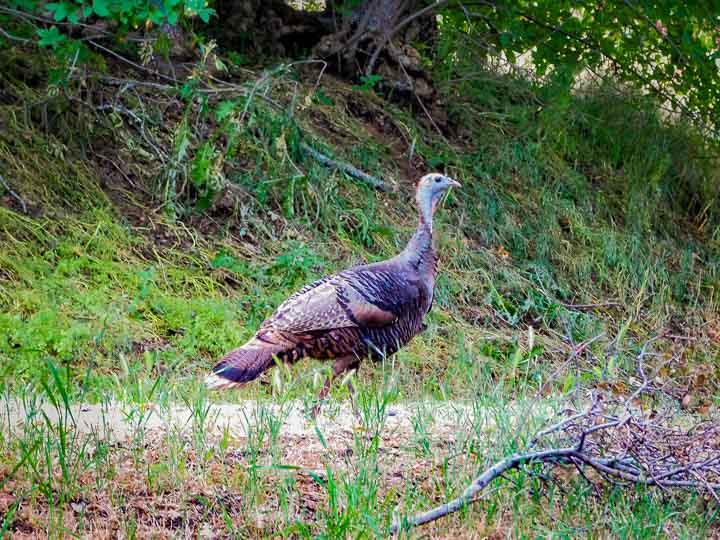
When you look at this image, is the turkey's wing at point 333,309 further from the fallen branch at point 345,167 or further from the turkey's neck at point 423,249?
the fallen branch at point 345,167

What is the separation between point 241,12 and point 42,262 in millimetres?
4101

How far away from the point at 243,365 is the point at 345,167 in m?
4.73

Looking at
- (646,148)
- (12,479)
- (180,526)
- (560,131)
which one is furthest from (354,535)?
(646,148)

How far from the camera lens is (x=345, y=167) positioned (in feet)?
33.9

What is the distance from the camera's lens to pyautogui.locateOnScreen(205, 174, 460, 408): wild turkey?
6.13 metres

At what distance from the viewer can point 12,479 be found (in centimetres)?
393

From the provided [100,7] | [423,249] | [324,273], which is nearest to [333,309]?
[423,249]

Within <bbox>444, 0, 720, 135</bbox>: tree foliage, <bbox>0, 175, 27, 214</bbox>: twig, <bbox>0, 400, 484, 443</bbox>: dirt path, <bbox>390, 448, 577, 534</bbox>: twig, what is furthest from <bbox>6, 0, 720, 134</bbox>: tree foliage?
<bbox>390, 448, 577, 534</bbox>: twig

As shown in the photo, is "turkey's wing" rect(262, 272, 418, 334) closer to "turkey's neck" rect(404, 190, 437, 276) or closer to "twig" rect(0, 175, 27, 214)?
"turkey's neck" rect(404, 190, 437, 276)

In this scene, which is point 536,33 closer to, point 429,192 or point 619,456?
point 429,192

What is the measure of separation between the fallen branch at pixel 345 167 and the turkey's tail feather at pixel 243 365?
4.28m

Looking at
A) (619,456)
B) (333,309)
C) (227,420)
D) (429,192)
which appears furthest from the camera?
(429,192)

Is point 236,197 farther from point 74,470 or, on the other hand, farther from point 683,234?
point 74,470

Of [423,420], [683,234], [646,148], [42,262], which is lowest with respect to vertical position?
[42,262]
